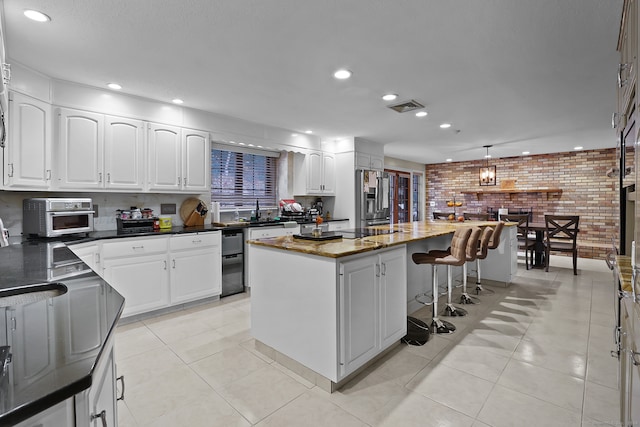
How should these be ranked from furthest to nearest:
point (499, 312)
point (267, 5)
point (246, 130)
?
point (246, 130) < point (499, 312) < point (267, 5)

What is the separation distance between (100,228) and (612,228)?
9.32m

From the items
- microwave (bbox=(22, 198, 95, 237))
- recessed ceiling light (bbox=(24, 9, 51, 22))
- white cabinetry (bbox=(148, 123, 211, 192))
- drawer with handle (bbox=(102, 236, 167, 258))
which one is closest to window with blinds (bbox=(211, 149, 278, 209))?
white cabinetry (bbox=(148, 123, 211, 192))

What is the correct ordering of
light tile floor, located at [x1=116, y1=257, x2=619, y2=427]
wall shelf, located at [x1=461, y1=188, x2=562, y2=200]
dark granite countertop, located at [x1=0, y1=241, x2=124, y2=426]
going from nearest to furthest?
dark granite countertop, located at [x1=0, y1=241, x2=124, y2=426] → light tile floor, located at [x1=116, y1=257, x2=619, y2=427] → wall shelf, located at [x1=461, y1=188, x2=562, y2=200]

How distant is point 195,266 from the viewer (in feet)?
11.9

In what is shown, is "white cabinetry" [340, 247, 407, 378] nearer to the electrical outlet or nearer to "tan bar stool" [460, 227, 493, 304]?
"tan bar stool" [460, 227, 493, 304]

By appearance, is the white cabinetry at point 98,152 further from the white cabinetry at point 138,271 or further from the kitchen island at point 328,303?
the kitchen island at point 328,303

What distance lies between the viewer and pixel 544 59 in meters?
2.58

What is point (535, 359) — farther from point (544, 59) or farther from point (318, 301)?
point (544, 59)

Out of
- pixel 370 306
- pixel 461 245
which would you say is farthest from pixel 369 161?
pixel 370 306

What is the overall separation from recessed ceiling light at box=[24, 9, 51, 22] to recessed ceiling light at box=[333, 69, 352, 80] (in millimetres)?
2062

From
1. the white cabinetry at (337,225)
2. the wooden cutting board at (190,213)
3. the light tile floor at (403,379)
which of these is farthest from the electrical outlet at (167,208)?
the white cabinetry at (337,225)

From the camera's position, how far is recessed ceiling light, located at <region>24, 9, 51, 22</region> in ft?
6.34

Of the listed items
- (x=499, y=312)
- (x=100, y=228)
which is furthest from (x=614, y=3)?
(x=100, y=228)

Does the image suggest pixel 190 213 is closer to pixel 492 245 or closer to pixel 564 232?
pixel 492 245
